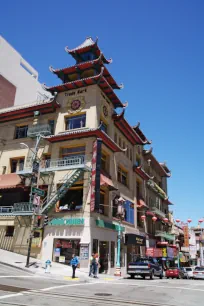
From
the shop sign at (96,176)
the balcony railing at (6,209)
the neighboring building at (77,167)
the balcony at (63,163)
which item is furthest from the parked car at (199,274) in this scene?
the balcony railing at (6,209)

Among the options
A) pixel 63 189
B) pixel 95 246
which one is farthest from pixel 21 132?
pixel 95 246

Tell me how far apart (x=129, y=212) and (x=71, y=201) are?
1108 centimetres

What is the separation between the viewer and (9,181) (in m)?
31.3

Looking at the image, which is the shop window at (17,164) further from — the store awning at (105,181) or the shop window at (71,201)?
the store awning at (105,181)

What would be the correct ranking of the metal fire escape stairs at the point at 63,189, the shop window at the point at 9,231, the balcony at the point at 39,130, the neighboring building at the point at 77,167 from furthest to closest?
the balcony at the point at 39,130
the shop window at the point at 9,231
the metal fire escape stairs at the point at 63,189
the neighboring building at the point at 77,167

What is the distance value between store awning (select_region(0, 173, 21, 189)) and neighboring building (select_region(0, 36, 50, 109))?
14.8 meters

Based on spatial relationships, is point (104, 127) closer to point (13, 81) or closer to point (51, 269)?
point (51, 269)

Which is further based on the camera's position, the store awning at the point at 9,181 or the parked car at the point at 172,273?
the parked car at the point at 172,273

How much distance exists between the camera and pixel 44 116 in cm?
3384

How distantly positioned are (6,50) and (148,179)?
34.0 metres

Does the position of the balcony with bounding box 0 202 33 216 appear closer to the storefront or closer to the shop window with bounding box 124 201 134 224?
the storefront

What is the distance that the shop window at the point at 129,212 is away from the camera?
35.8 m

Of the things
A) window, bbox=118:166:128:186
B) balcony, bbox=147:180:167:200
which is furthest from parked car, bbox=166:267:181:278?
balcony, bbox=147:180:167:200

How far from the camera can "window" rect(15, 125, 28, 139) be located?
113ft
